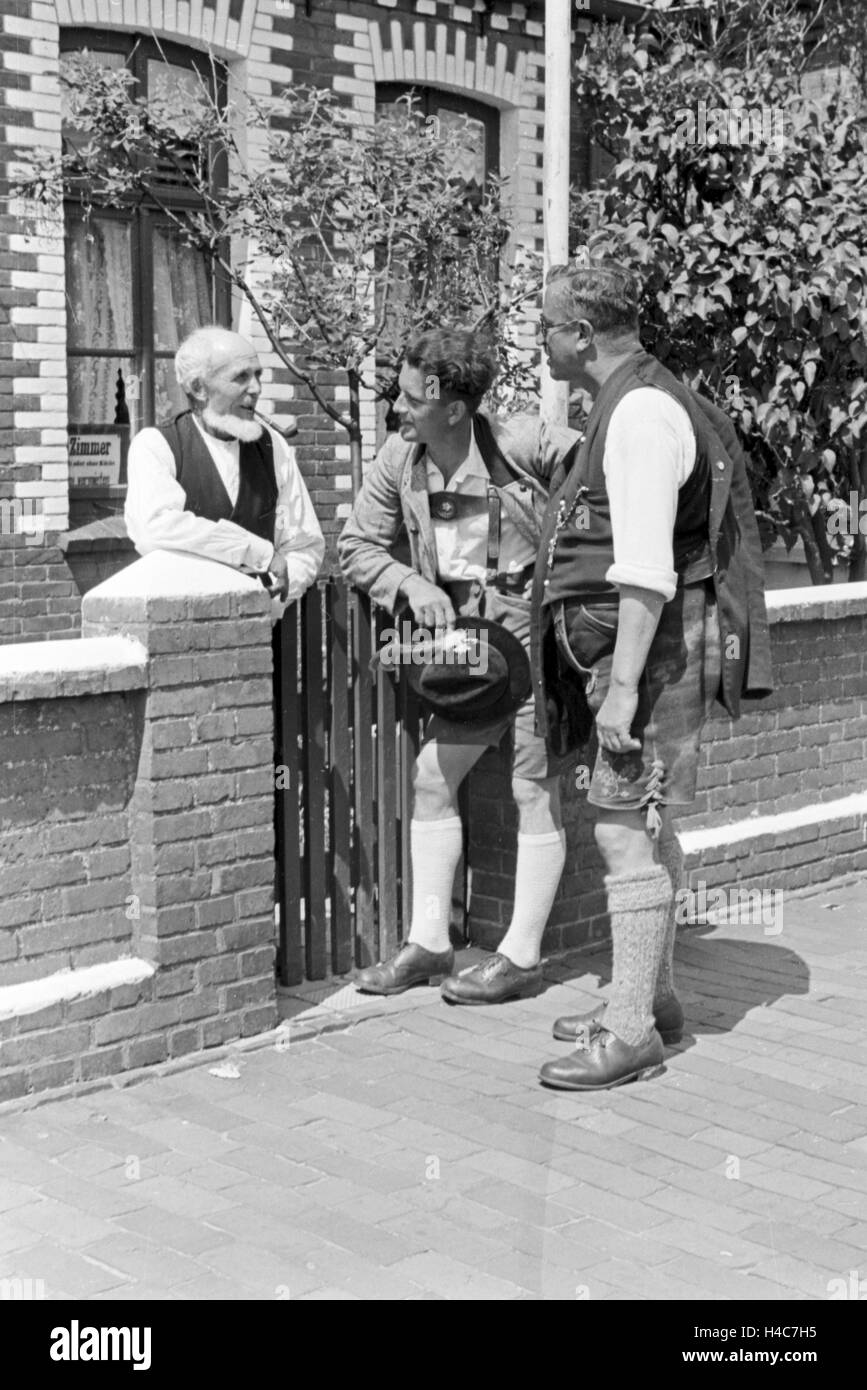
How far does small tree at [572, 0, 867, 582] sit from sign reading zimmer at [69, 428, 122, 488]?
290cm

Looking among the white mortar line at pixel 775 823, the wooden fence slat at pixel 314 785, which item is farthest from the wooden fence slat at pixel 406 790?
the white mortar line at pixel 775 823

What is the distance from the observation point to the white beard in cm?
557

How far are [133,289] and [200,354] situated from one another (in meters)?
5.15

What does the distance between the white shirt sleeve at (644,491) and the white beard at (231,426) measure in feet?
4.03

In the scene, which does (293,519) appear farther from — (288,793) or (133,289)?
(133,289)

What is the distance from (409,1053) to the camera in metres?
5.42

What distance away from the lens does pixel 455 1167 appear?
15.0 feet

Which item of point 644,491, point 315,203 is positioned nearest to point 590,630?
point 644,491

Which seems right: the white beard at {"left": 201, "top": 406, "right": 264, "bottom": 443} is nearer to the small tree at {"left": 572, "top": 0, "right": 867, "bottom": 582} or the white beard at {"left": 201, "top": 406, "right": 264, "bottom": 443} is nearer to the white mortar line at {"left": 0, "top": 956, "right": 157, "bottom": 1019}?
the white mortar line at {"left": 0, "top": 956, "right": 157, "bottom": 1019}

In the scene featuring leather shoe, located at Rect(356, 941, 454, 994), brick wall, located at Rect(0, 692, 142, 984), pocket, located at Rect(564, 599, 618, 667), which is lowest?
leather shoe, located at Rect(356, 941, 454, 994)

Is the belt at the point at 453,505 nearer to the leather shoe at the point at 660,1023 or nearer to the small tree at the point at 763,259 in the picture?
the leather shoe at the point at 660,1023

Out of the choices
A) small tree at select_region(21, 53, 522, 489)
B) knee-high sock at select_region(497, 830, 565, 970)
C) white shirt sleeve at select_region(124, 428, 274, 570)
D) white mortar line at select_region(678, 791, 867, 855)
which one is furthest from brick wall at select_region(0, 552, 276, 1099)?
small tree at select_region(21, 53, 522, 489)
